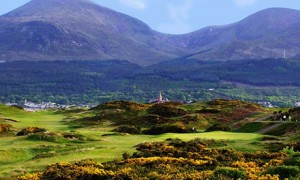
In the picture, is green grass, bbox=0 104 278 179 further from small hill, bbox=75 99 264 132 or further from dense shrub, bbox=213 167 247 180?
small hill, bbox=75 99 264 132

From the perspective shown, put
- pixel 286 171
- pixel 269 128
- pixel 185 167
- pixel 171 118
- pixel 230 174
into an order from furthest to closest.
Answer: pixel 171 118, pixel 269 128, pixel 185 167, pixel 286 171, pixel 230 174

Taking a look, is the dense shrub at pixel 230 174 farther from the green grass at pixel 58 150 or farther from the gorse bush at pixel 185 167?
the green grass at pixel 58 150

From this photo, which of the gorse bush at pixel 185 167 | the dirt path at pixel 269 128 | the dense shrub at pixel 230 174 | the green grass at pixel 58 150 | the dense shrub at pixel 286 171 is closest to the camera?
the dense shrub at pixel 230 174

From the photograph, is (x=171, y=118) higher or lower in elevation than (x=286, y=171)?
lower

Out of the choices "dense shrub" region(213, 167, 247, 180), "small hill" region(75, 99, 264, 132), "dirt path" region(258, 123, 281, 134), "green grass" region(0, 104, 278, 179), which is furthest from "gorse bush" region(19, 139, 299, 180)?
"small hill" region(75, 99, 264, 132)

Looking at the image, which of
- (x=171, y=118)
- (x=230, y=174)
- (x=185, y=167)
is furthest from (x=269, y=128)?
(x=230, y=174)

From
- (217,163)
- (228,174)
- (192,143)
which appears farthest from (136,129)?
(228,174)

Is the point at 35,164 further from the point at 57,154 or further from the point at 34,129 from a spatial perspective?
the point at 34,129

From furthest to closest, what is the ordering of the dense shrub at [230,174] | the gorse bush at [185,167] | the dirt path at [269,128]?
the dirt path at [269,128] → the gorse bush at [185,167] → the dense shrub at [230,174]

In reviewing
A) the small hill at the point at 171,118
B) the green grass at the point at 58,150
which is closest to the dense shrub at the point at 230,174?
the green grass at the point at 58,150

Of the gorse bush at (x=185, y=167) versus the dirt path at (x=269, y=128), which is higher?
the gorse bush at (x=185, y=167)

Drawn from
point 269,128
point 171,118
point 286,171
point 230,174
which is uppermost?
point 230,174

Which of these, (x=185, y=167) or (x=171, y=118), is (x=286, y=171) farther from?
(x=171, y=118)

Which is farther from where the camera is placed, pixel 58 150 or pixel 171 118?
pixel 171 118
